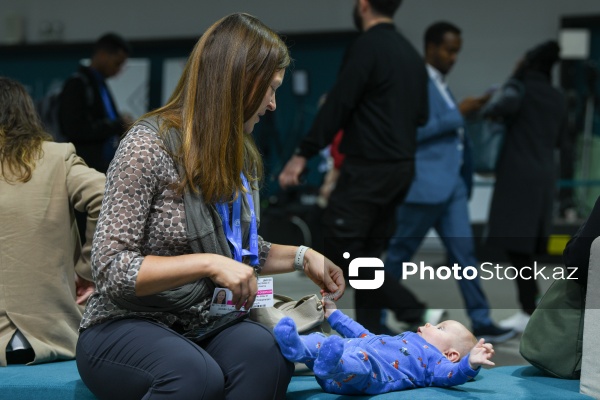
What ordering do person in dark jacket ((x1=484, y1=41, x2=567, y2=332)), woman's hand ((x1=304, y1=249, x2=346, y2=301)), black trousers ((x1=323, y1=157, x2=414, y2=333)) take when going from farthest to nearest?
1. person in dark jacket ((x1=484, y1=41, x2=567, y2=332))
2. black trousers ((x1=323, y1=157, x2=414, y2=333))
3. woman's hand ((x1=304, y1=249, x2=346, y2=301))

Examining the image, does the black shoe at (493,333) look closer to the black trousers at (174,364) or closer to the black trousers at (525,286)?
the black trousers at (525,286)

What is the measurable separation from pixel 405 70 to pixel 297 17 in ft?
22.5

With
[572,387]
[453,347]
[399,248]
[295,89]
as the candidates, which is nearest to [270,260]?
[453,347]

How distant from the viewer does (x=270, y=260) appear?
2535 mm

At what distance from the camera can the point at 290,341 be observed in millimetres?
2162

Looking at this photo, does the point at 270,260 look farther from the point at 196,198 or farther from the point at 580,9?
the point at 580,9

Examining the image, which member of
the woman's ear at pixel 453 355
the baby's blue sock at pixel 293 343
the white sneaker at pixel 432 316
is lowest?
the white sneaker at pixel 432 316

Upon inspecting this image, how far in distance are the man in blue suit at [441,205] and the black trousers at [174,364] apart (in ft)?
8.44

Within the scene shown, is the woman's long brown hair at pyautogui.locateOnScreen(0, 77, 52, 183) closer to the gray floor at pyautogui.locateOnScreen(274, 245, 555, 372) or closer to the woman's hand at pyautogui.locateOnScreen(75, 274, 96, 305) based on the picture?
the woman's hand at pyautogui.locateOnScreen(75, 274, 96, 305)

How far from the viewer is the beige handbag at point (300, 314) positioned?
98.3 inches

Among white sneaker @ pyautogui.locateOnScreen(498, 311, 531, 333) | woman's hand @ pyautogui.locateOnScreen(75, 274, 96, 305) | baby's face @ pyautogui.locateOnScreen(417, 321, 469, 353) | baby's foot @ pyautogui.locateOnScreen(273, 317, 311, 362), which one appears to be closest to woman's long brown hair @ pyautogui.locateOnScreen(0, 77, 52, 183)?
woman's hand @ pyautogui.locateOnScreen(75, 274, 96, 305)

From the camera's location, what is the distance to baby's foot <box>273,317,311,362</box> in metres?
2.15

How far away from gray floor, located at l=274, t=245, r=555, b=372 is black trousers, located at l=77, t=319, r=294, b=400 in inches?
103

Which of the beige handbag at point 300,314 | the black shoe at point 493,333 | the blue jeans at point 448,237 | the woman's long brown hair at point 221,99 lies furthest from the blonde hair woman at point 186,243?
the black shoe at point 493,333
